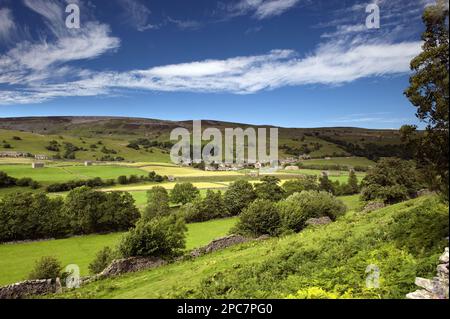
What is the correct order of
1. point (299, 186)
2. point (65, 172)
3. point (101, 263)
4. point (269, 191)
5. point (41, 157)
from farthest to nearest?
point (41, 157), point (65, 172), point (299, 186), point (269, 191), point (101, 263)

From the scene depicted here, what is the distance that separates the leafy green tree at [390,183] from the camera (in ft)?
195

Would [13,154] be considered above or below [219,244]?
above

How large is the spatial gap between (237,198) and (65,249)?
137ft

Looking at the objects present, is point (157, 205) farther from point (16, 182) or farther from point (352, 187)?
point (352, 187)

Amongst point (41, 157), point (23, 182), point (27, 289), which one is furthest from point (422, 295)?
point (41, 157)

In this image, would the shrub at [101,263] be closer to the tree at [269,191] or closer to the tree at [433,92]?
the tree at [433,92]

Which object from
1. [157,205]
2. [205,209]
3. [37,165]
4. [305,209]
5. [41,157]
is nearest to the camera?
[305,209]

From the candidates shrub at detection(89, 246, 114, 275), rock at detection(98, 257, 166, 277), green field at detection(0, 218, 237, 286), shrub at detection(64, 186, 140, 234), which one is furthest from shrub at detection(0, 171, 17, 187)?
rock at detection(98, 257, 166, 277)

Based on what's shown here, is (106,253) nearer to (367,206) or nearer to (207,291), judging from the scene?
(207,291)

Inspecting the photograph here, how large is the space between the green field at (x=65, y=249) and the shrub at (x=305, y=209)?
53.3ft

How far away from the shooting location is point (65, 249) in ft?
194

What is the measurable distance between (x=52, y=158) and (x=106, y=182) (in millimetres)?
60270

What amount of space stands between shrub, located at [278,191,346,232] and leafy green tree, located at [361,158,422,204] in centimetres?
A: 604
